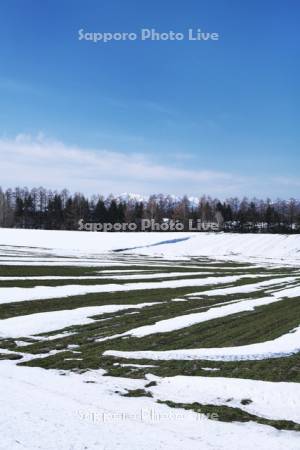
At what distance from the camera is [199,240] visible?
105750 mm

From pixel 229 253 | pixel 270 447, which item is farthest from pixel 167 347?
pixel 229 253

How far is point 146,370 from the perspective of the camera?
12398 millimetres

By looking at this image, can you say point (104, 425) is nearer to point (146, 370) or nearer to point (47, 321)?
point (146, 370)

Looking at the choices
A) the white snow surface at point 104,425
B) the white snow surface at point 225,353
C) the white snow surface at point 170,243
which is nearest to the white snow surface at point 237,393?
the white snow surface at point 104,425

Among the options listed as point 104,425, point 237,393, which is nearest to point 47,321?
point 237,393

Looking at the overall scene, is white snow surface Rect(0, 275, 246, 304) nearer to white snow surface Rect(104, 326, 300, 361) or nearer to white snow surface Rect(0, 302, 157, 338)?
white snow surface Rect(0, 302, 157, 338)

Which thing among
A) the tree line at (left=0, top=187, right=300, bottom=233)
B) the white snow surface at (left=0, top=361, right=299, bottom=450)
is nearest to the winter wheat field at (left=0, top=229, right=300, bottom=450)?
the white snow surface at (left=0, top=361, right=299, bottom=450)

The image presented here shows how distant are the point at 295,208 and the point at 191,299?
16803cm

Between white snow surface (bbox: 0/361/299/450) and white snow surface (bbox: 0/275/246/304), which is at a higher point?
white snow surface (bbox: 0/361/299/450)

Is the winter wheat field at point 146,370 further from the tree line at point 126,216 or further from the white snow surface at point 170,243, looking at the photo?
the tree line at point 126,216

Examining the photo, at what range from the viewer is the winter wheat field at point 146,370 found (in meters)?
8.19

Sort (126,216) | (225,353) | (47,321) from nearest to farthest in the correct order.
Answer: (225,353)
(47,321)
(126,216)

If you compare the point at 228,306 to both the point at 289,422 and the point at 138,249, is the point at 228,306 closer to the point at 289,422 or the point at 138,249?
the point at 289,422

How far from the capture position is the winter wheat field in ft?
26.9
